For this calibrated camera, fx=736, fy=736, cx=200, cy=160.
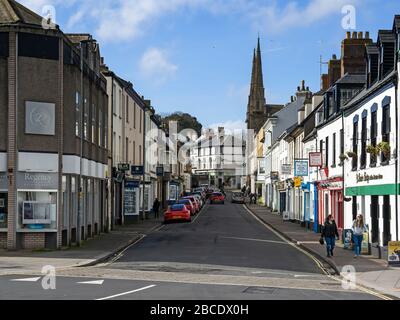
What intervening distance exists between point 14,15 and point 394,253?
57.3 feet

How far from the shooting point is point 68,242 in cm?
3078

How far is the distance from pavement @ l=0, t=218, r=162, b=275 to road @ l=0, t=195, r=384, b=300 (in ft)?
2.32

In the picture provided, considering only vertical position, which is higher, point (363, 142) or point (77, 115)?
point (77, 115)

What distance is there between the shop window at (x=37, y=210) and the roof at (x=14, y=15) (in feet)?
22.6

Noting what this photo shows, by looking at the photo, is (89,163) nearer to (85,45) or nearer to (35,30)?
(85,45)

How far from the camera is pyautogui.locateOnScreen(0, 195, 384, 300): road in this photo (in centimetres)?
1648

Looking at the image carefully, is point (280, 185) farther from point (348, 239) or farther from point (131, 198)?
point (348, 239)

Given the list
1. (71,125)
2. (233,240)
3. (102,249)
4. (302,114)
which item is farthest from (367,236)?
(302,114)

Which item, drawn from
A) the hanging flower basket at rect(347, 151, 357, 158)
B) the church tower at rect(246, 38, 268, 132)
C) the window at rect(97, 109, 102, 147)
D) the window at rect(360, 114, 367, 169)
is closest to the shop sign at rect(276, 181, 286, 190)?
the window at rect(97, 109, 102, 147)

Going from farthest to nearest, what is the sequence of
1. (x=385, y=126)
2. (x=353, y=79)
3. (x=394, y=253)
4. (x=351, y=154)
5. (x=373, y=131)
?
1. (x=353, y=79)
2. (x=351, y=154)
3. (x=373, y=131)
4. (x=385, y=126)
5. (x=394, y=253)

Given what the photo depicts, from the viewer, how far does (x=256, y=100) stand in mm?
157000

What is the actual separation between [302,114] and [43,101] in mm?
31036

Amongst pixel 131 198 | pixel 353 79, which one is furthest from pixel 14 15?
pixel 131 198

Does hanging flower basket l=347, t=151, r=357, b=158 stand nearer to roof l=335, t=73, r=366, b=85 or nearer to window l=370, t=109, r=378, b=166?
window l=370, t=109, r=378, b=166
